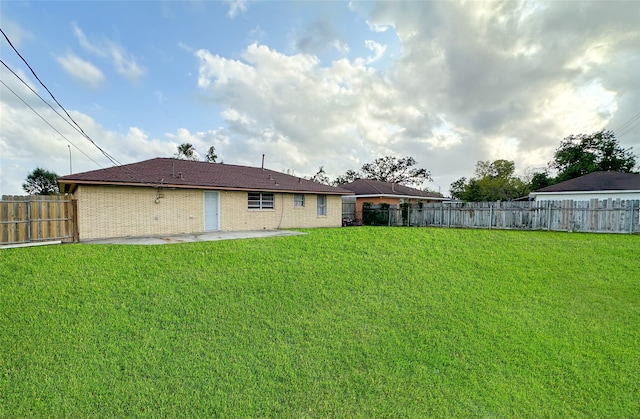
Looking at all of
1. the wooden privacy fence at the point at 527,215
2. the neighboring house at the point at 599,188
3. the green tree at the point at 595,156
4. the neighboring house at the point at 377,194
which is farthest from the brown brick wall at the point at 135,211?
the green tree at the point at 595,156

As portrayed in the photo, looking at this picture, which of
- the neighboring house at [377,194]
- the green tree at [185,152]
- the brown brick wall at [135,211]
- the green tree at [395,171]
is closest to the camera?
the brown brick wall at [135,211]

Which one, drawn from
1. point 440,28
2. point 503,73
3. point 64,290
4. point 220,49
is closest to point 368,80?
point 440,28

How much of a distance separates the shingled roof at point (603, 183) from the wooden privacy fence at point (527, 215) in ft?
27.0

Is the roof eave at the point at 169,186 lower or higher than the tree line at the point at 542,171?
lower

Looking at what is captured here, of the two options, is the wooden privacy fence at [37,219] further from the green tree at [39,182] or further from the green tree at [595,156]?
the green tree at [595,156]

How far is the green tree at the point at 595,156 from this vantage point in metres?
30.6

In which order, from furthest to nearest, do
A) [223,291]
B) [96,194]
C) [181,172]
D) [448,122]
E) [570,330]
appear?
[448,122] < [181,172] < [96,194] < [223,291] < [570,330]

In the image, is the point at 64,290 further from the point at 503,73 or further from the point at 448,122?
the point at 448,122

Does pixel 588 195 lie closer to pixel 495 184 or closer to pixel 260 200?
pixel 495 184

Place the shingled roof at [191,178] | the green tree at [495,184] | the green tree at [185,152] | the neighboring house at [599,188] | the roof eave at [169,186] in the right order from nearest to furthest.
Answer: the roof eave at [169,186] → the shingled roof at [191,178] → the neighboring house at [599,188] → the green tree at [495,184] → the green tree at [185,152]

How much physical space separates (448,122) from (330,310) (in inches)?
748

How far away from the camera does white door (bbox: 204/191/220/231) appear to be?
1349cm

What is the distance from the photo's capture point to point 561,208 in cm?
1427

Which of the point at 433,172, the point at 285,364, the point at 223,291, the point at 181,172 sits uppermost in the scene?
the point at 433,172
